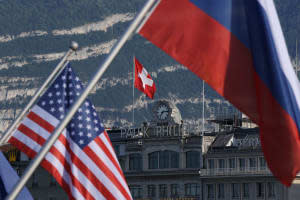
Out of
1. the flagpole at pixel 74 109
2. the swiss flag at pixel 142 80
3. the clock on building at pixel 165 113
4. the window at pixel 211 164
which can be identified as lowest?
the window at pixel 211 164

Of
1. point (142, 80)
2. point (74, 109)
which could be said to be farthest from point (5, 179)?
point (142, 80)

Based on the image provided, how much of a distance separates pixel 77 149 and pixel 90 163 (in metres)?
0.60

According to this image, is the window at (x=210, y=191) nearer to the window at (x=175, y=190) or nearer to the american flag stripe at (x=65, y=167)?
the window at (x=175, y=190)

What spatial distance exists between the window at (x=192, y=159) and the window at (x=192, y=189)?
2.34 m

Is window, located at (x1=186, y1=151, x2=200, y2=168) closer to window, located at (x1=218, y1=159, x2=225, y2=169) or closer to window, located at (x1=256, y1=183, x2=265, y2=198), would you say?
window, located at (x1=218, y1=159, x2=225, y2=169)

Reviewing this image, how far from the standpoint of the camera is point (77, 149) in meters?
34.5

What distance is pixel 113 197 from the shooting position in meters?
34.6

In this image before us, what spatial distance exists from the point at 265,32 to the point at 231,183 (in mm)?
111898

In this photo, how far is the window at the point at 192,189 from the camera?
140 m

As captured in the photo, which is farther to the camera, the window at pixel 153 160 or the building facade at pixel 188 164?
the window at pixel 153 160

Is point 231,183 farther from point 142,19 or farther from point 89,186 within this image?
point 142,19

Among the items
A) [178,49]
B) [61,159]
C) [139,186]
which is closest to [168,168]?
[139,186]

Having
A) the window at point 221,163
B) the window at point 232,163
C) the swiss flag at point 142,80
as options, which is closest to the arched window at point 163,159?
the window at point 221,163

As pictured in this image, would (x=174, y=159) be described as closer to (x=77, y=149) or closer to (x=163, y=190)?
(x=163, y=190)
